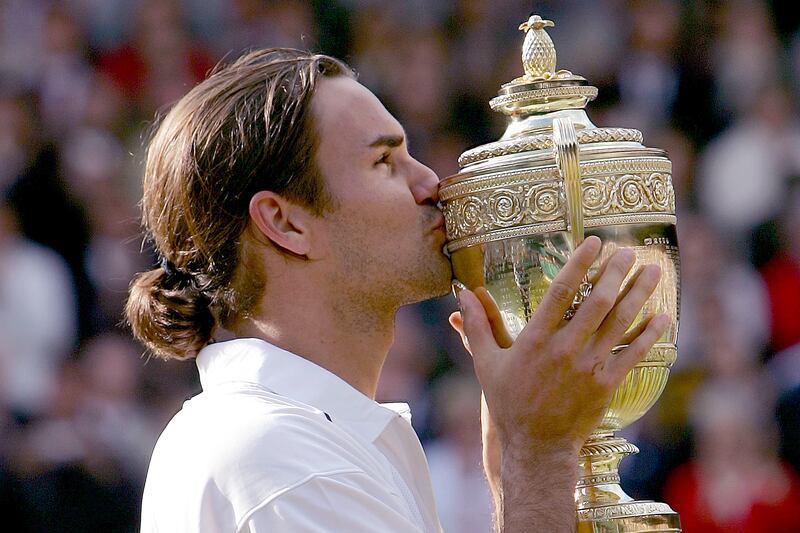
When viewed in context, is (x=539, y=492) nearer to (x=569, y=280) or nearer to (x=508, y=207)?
(x=569, y=280)

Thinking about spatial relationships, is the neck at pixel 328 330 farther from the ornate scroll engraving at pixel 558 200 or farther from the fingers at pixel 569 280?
the fingers at pixel 569 280

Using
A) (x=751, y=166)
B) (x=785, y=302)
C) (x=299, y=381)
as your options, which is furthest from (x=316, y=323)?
(x=751, y=166)

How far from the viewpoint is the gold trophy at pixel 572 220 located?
2660 millimetres

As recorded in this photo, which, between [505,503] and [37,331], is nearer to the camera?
[505,503]

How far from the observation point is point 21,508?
6.53 metres

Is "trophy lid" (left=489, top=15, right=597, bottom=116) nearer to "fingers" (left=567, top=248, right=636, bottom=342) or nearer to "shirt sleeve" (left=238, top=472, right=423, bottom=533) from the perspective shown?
"fingers" (left=567, top=248, right=636, bottom=342)

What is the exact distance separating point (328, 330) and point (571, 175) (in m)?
0.64

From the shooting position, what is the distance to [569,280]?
8.34ft

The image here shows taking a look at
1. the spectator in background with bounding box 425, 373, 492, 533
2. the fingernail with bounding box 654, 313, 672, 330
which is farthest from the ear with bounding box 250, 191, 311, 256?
the spectator in background with bounding box 425, 373, 492, 533

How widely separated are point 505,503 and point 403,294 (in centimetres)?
55

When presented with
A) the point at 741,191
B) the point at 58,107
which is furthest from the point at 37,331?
the point at 741,191

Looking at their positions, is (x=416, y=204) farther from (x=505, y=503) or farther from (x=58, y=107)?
(x=58, y=107)

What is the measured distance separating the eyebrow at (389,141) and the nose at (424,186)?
6cm

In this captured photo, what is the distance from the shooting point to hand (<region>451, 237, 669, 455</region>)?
2.55m
